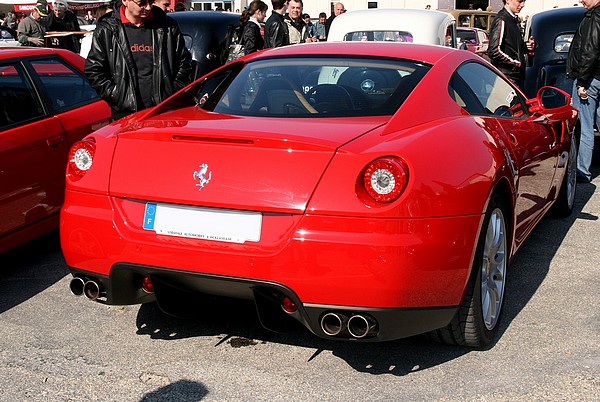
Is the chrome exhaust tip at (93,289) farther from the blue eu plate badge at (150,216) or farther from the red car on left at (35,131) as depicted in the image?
the red car on left at (35,131)

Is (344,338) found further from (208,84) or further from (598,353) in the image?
(208,84)

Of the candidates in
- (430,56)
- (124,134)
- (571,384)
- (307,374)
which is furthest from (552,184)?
(124,134)

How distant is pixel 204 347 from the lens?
154 inches

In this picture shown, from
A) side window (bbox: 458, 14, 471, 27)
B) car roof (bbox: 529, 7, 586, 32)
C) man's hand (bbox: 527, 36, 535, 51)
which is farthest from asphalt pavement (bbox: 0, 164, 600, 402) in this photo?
side window (bbox: 458, 14, 471, 27)

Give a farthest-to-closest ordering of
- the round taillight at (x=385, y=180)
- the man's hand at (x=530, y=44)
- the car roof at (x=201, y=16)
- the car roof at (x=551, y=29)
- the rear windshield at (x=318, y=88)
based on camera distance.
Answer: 1. the car roof at (x=201, y=16)
2. the car roof at (x=551, y=29)
3. the man's hand at (x=530, y=44)
4. the rear windshield at (x=318, y=88)
5. the round taillight at (x=385, y=180)

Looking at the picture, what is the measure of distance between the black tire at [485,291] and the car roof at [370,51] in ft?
3.03

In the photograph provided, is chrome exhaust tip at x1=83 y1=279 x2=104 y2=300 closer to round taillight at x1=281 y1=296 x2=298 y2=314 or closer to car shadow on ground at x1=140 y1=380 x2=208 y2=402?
car shadow on ground at x1=140 y1=380 x2=208 y2=402

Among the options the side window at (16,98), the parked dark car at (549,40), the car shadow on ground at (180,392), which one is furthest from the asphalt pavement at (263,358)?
the parked dark car at (549,40)

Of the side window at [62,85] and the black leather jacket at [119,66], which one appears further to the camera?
the black leather jacket at [119,66]

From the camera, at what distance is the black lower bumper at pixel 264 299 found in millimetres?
3273

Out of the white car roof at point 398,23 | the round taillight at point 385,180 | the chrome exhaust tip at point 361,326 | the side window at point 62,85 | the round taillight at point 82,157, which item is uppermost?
the round taillight at point 385,180

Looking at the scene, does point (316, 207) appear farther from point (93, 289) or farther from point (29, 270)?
point (29, 270)

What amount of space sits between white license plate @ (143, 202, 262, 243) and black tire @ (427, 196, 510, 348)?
980mm

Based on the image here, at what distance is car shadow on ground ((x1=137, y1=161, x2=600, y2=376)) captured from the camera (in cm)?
375
